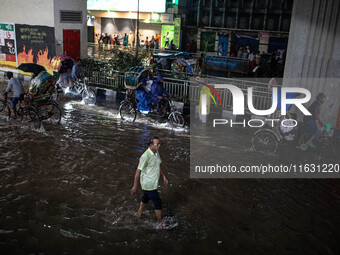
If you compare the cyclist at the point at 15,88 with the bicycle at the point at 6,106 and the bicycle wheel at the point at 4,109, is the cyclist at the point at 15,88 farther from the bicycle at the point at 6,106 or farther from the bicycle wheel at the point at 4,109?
the bicycle wheel at the point at 4,109

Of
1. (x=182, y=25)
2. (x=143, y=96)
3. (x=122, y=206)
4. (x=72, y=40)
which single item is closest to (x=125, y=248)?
(x=122, y=206)

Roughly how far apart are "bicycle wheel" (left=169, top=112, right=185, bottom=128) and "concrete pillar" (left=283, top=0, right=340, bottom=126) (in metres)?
4.06

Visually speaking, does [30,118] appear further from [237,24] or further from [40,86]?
[237,24]

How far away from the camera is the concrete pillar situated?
1051 centimetres

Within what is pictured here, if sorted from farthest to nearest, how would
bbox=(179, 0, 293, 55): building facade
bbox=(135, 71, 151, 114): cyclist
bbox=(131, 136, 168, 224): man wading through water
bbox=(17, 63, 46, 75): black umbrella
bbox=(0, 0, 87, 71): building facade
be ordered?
bbox=(179, 0, 293, 55): building facade, bbox=(0, 0, 87, 71): building facade, bbox=(135, 71, 151, 114): cyclist, bbox=(17, 63, 46, 75): black umbrella, bbox=(131, 136, 168, 224): man wading through water

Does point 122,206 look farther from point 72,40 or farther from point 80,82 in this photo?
point 72,40

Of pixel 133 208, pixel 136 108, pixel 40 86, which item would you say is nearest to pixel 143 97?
pixel 136 108

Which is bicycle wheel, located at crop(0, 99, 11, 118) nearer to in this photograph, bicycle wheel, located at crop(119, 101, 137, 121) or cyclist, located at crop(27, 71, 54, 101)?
cyclist, located at crop(27, 71, 54, 101)

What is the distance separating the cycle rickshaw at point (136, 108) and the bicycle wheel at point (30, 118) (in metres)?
3.10

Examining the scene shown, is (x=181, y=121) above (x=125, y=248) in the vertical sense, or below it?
above

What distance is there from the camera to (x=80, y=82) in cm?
1452

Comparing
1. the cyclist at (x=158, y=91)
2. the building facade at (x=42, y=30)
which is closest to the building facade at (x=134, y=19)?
the building facade at (x=42, y=30)

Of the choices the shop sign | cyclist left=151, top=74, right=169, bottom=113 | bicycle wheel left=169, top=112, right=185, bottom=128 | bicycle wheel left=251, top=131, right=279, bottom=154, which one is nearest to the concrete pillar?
bicycle wheel left=251, top=131, right=279, bottom=154

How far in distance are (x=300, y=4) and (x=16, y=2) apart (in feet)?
50.9
